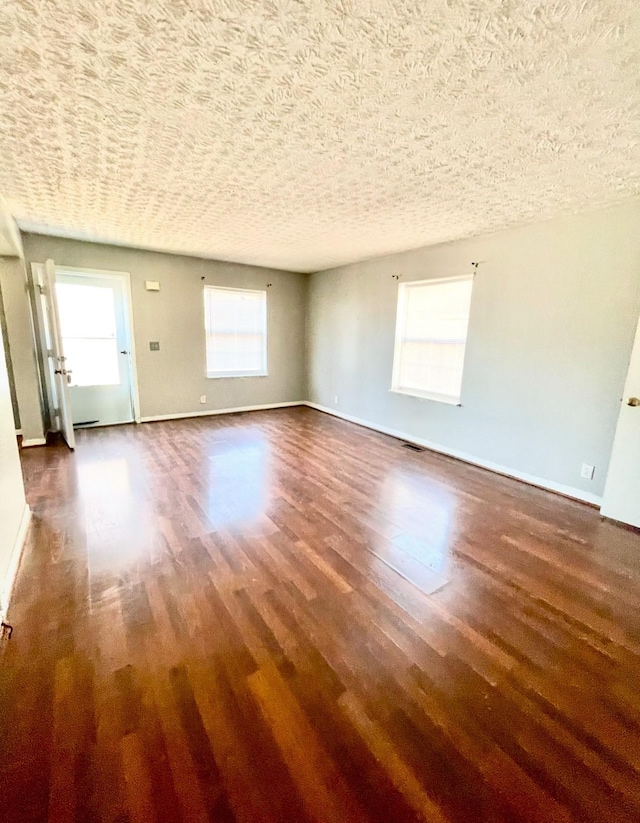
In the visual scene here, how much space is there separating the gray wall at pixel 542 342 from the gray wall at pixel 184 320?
220cm

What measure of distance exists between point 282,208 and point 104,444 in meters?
3.40

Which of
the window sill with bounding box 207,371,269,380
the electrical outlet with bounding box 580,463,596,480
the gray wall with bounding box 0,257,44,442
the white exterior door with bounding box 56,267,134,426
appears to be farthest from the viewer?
the window sill with bounding box 207,371,269,380

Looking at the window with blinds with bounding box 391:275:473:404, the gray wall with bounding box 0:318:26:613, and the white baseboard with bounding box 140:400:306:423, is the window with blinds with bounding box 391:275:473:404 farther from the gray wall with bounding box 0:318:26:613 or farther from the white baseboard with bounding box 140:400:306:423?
the gray wall with bounding box 0:318:26:613

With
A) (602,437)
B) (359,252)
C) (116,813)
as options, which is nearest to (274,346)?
(359,252)

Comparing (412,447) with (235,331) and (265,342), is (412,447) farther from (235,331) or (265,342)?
(235,331)

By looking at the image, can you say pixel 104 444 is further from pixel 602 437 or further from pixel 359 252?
pixel 602 437

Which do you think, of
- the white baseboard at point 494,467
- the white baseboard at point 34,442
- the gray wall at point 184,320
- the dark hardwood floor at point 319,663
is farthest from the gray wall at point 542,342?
the white baseboard at point 34,442

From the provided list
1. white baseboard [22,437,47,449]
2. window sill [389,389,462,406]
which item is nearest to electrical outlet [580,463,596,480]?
window sill [389,389,462,406]

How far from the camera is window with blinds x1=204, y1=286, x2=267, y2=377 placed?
5.62 meters

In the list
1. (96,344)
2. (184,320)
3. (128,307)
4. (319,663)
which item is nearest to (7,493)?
(319,663)

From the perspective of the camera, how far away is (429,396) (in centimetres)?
439

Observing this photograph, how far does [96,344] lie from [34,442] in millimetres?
1486

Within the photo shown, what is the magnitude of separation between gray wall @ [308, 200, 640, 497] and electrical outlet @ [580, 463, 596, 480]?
0.12 ft

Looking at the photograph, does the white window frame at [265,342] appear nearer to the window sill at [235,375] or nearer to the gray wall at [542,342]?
the window sill at [235,375]
